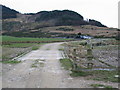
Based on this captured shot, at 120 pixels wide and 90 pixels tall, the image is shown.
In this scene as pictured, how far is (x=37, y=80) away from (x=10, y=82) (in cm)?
130

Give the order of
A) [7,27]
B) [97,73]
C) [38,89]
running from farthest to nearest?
[7,27], [97,73], [38,89]

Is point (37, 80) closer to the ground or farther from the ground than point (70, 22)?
closer to the ground

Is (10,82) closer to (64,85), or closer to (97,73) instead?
(64,85)

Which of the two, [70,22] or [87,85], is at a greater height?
[70,22]

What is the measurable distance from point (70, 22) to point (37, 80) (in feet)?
497

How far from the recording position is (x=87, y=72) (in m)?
11.1

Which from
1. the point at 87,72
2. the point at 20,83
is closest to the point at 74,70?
the point at 87,72

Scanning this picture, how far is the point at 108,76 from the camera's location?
10.1 metres

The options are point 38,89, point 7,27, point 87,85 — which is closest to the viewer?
point 38,89

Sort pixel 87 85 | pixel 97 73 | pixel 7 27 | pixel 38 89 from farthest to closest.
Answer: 1. pixel 7 27
2. pixel 97 73
3. pixel 87 85
4. pixel 38 89

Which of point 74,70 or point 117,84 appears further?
point 74,70

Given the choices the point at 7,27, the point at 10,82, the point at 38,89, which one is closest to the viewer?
the point at 38,89

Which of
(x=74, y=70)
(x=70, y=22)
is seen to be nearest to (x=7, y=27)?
(x=70, y=22)

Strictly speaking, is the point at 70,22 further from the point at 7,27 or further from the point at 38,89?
the point at 38,89
